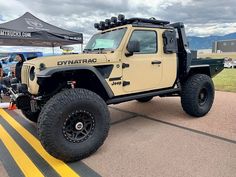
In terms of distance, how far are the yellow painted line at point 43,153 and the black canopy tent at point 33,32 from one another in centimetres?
450

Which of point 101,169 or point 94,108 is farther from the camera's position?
point 94,108

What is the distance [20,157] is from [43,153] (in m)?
0.31

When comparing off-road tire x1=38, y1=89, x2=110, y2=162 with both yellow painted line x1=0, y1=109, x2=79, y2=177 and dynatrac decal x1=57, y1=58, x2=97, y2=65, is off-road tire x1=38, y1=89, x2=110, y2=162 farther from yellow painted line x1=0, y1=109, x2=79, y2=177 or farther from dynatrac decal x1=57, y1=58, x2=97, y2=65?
dynatrac decal x1=57, y1=58, x2=97, y2=65

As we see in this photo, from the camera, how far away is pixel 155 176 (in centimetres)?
290

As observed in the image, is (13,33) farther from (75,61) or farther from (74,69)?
(74,69)

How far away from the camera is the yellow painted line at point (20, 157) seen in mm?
3082

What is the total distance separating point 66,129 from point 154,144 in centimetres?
137

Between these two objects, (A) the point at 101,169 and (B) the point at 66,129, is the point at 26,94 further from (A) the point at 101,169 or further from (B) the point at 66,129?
(A) the point at 101,169

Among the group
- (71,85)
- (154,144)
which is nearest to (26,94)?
(71,85)

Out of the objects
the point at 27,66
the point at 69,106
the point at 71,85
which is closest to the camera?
the point at 69,106

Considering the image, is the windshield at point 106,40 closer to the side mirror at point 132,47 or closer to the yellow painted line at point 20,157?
the side mirror at point 132,47

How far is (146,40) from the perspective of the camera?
4645 millimetres

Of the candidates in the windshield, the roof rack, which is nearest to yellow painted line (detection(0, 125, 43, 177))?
the windshield

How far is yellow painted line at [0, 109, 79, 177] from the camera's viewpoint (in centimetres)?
311
